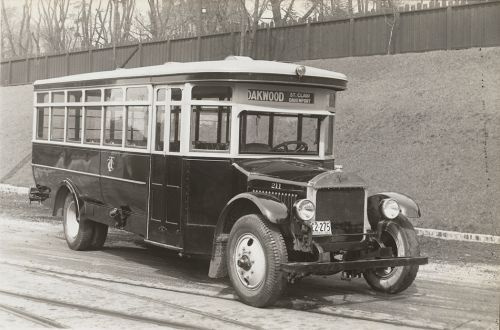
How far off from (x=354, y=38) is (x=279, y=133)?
14.6m

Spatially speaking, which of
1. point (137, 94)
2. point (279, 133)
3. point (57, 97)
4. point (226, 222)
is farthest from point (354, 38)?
point (226, 222)

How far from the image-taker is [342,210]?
23.9 ft

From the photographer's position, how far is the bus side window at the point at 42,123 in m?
11.9

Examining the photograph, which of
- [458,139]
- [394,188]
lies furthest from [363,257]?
[458,139]

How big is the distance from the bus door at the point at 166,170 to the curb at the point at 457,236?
5403 millimetres

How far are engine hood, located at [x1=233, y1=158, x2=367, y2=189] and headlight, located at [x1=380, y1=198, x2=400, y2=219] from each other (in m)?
0.44

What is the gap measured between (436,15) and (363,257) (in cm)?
1453

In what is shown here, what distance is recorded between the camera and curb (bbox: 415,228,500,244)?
1136cm

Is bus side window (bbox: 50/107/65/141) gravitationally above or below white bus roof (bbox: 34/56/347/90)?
below

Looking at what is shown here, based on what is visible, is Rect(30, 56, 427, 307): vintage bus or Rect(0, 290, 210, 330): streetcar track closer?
Rect(0, 290, 210, 330): streetcar track

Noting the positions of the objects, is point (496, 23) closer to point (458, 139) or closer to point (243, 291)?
point (458, 139)

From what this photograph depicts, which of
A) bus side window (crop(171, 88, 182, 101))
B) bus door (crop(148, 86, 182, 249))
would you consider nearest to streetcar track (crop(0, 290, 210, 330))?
bus door (crop(148, 86, 182, 249))

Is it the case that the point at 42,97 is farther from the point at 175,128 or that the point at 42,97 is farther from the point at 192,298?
the point at 192,298

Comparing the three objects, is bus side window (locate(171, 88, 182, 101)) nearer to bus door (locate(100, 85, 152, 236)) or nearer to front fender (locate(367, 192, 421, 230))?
bus door (locate(100, 85, 152, 236))
